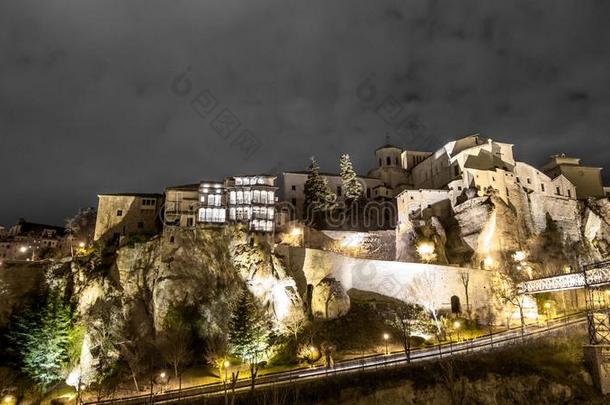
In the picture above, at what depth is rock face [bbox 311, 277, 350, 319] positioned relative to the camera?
4944 centimetres

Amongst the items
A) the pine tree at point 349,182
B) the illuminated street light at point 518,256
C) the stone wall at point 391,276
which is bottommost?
the stone wall at point 391,276

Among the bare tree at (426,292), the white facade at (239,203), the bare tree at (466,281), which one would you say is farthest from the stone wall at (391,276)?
the white facade at (239,203)

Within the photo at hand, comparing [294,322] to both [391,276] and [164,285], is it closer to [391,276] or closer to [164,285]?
[391,276]

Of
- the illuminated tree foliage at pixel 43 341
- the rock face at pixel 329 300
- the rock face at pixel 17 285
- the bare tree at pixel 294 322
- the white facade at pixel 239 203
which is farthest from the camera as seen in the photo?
the white facade at pixel 239 203

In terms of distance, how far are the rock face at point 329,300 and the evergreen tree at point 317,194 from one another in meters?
22.9

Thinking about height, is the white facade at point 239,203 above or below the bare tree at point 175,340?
above

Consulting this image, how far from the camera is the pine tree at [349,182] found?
78.2 metres

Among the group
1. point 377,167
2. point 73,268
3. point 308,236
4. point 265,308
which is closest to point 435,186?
point 377,167

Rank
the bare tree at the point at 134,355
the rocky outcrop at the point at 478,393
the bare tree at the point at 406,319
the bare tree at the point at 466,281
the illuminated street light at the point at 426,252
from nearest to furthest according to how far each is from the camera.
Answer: the rocky outcrop at the point at 478,393 < the bare tree at the point at 134,355 < the bare tree at the point at 406,319 < the bare tree at the point at 466,281 < the illuminated street light at the point at 426,252

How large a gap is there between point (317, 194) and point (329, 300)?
86.4 ft

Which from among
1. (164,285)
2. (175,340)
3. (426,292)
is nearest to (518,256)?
(426,292)

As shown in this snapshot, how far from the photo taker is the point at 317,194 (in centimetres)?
7356

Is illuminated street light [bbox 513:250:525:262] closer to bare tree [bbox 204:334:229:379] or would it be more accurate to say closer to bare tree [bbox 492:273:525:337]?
bare tree [bbox 492:273:525:337]

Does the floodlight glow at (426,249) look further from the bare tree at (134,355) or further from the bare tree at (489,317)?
the bare tree at (134,355)
